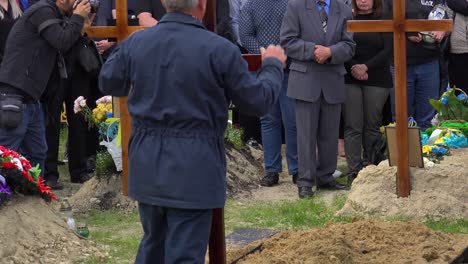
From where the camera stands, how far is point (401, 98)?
31.1ft

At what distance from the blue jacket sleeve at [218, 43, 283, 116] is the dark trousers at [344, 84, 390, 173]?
588 centimetres

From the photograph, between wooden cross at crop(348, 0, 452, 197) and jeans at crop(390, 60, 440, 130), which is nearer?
wooden cross at crop(348, 0, 452, 197)

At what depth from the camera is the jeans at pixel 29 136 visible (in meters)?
9.62

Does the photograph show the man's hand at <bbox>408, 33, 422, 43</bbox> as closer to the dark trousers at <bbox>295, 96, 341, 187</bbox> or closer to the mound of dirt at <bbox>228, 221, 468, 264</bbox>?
the dark trousers at <bbox>295, 96, 341, 187</bbox>

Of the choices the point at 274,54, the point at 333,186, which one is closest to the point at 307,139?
the point at 333,186

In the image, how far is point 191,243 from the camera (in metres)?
5.74

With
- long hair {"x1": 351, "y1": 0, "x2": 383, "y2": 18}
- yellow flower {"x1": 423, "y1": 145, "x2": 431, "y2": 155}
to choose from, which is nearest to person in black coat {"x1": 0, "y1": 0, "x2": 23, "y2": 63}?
long hair {"x1": 351, "y1": 0, "x2": 383, "y2": 18}

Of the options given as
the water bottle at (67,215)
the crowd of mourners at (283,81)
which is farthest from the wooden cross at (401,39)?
the water bottle at (67,215)

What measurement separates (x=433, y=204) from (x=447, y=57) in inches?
177

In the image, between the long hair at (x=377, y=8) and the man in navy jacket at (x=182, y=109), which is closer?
the man in navy jacket at (x=182, y=109)

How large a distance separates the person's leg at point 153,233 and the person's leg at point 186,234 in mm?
104

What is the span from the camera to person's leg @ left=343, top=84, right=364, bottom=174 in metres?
11.6

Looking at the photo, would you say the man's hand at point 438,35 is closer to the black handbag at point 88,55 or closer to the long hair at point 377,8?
the long hair at point 377,8

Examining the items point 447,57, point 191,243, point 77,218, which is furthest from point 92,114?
point 191,243
